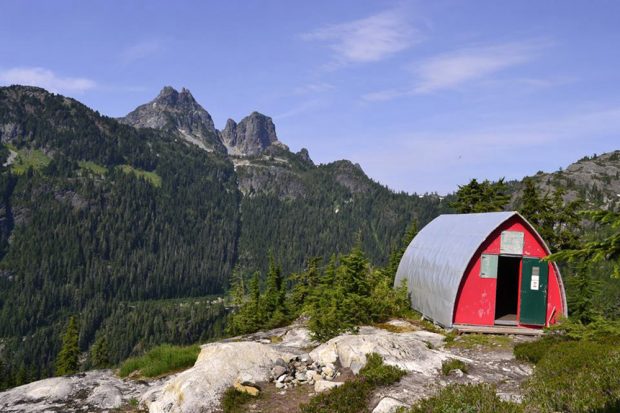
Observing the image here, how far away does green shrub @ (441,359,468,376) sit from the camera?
1424 centimetres

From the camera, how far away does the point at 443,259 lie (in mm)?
25031

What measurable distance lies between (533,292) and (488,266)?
8.66ft

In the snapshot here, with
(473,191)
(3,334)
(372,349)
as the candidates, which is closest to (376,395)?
(372,349)

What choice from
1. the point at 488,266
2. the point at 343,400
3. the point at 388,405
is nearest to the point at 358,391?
the point at 343,400

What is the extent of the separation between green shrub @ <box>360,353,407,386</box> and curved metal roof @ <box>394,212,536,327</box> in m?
9.87

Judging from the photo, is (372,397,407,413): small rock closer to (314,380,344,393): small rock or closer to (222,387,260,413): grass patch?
(314,380,344,393): small rock

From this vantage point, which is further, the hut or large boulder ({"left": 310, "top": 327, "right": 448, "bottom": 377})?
the hut

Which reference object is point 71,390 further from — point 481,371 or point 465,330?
A: point 465,330

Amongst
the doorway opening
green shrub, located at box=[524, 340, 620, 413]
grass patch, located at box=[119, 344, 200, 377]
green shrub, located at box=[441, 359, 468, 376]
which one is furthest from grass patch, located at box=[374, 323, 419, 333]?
grass patch, located at box=[119, 344, 200, 377]

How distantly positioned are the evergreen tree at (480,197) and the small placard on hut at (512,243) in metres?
16.7

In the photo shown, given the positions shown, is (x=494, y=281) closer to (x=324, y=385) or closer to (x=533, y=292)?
(x=533, y=292)

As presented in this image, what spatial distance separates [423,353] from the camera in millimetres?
15539

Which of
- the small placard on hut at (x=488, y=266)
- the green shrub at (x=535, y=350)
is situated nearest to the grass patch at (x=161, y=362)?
the green shrub at (x=535, y=350)

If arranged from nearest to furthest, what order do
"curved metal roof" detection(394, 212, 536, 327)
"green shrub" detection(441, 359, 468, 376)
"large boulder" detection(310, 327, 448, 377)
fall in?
"green shrub" detection(441, 359, 468, 376), "large boulder" detection(310, 327, 448, 377), "curved metal roof" detection(394, 212, 536, 327)
